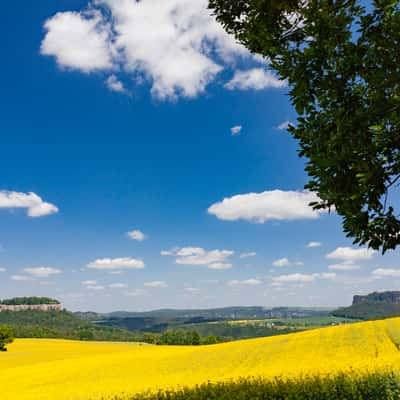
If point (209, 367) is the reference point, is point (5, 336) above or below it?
below

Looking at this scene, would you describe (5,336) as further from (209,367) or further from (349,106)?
(349,106)

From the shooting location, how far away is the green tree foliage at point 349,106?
835 centimetres

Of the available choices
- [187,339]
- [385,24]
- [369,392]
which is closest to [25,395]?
[369,392]

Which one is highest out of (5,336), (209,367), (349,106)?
(349,106)

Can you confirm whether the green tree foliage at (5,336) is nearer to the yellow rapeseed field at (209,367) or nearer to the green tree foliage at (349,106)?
the yellow rapeseed field at (209,367)

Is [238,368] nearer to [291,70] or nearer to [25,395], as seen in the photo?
[25,395]

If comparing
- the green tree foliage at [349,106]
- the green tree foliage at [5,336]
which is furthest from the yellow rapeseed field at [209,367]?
the green tree foliage at [5,336]

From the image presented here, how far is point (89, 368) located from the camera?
127ft

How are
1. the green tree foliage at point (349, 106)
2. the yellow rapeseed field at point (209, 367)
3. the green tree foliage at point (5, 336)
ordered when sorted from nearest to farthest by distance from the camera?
the green tree foliage at point (349, 106) < the yellow rapeseed field at point (209, 367) < the green tree foliage at point (5, 336)

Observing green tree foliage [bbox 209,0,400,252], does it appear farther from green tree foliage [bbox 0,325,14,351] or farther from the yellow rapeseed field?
green tree foliage [bbox 0,325,14,351]

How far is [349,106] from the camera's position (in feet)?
29.7

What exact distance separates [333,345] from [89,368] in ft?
74.8

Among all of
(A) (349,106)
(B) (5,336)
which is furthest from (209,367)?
(B) (5,336)

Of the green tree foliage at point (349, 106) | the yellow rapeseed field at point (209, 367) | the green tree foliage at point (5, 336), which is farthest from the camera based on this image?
the green tree foliage at point (5, 336)
